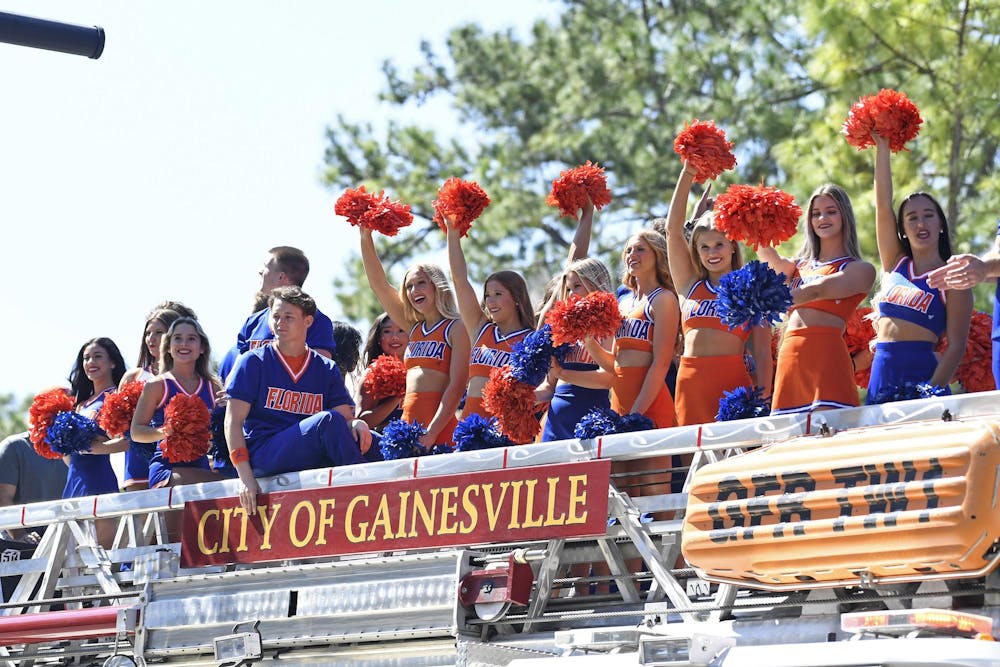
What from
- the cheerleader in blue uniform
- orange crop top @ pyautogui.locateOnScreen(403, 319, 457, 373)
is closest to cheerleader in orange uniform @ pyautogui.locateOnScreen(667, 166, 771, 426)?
orange crop top @ pyautogui.locateOnScreen(403, 319, 457, 373)

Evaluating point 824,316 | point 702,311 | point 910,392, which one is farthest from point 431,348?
point 910,392

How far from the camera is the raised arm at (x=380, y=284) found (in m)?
10.3

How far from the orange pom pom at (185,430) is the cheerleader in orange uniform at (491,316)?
1567 mm

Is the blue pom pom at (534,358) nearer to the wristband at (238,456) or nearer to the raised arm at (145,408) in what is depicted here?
the wristband at (238,456)

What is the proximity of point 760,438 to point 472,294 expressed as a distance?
124 inches

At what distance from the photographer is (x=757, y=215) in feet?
24.4

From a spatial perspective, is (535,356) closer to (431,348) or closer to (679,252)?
(679,252)

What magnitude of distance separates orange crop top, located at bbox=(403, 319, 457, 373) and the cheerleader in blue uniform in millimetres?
2238

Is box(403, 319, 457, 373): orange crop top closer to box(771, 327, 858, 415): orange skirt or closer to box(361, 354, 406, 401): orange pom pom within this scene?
box(361, 354, 406, 401): orange pom pom

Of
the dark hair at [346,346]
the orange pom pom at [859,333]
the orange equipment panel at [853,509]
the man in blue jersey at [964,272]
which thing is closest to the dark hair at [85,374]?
the dark hair at [346,346]

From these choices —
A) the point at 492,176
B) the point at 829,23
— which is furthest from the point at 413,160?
the point at 829,23

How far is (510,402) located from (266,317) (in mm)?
2287

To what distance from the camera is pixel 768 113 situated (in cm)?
2038

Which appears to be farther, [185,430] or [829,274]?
[185,430]
